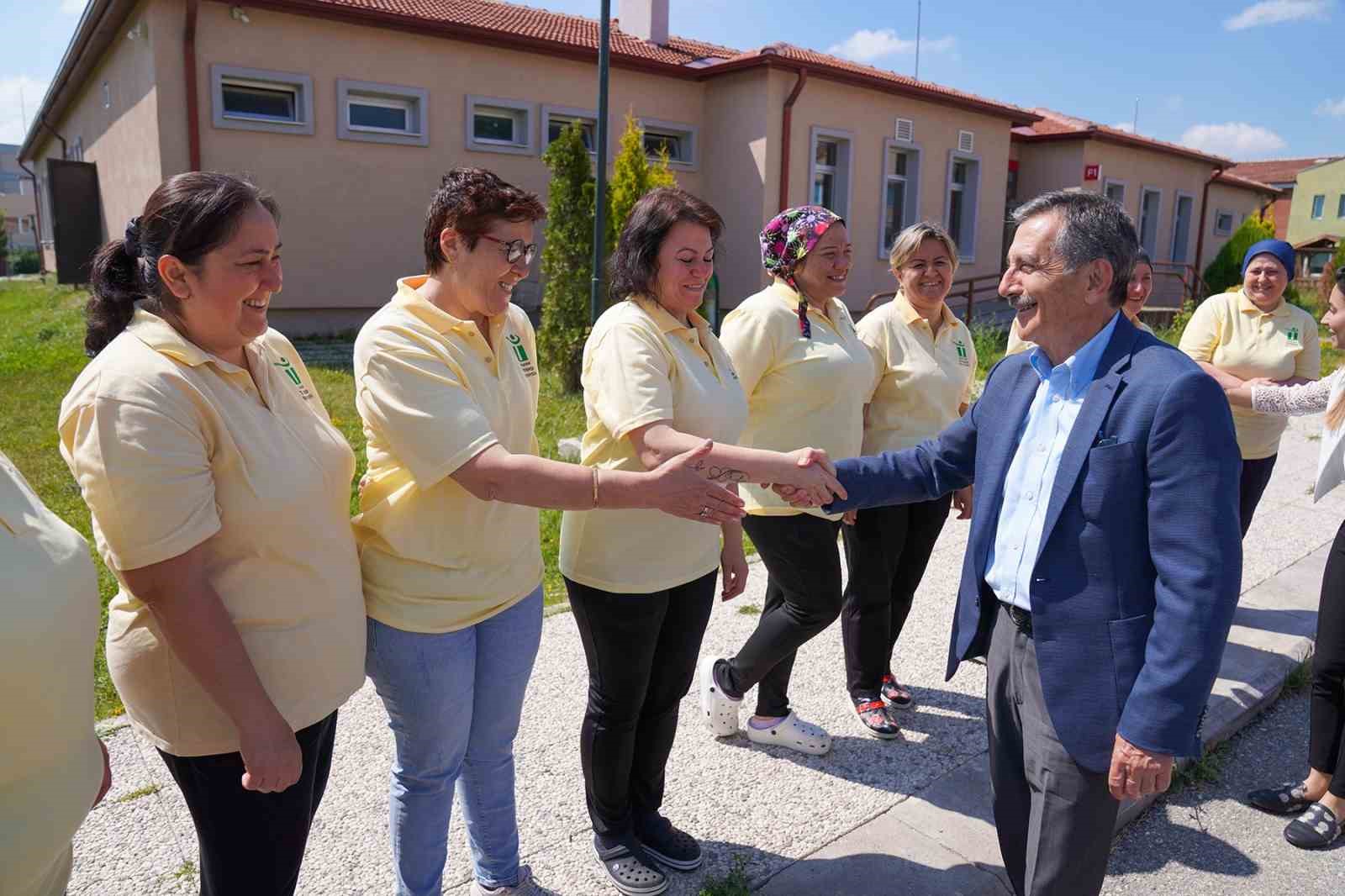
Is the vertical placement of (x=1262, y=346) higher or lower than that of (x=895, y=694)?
higher

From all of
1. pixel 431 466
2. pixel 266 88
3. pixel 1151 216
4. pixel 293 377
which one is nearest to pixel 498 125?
pixel 266 88

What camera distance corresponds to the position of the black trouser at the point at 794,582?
3.44 metres

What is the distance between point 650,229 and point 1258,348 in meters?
3.84

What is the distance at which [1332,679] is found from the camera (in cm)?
342

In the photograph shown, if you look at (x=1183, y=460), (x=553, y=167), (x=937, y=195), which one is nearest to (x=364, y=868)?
(x=1183, y=460)

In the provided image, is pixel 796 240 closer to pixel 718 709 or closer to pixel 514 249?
pixel 514 249

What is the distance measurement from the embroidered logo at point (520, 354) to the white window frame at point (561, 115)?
43.1 ft

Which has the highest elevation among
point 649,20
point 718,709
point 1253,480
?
point 649,20

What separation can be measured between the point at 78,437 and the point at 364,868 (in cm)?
177

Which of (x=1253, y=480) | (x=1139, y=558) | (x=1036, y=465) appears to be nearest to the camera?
(x=1139, y=558)

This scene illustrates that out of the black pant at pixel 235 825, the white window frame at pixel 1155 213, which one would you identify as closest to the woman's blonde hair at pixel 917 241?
the black pant at pixel 235 825

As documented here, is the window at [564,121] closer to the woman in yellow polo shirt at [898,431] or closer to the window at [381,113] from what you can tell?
the window at [381,113]

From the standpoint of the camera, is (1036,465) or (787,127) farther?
(787,127)

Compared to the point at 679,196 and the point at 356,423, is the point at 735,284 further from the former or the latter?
the point at 679,196
